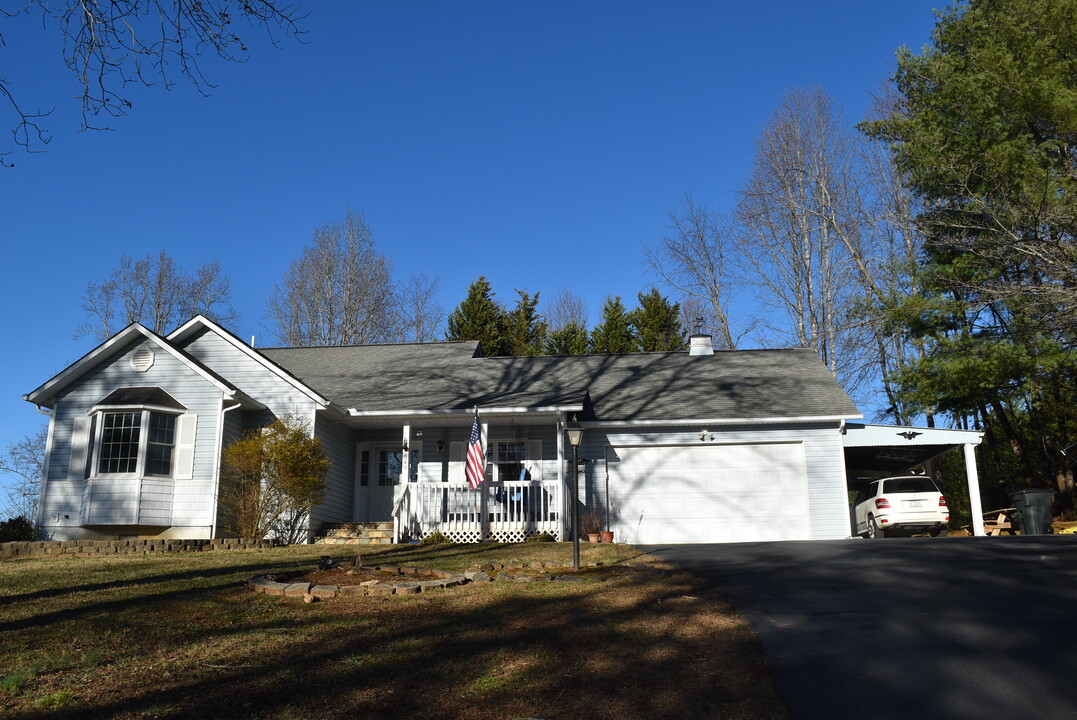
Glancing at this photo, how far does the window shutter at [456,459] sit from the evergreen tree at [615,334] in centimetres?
1467

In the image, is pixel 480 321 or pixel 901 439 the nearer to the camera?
pixel 901 439

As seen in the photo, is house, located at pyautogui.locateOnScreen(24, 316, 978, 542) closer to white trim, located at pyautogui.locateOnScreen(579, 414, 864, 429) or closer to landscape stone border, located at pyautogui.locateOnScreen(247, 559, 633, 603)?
white trim, located at pyautogui.locateOnScreen(579, 414, 864, 429)

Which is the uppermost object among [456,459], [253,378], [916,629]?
[253,378]

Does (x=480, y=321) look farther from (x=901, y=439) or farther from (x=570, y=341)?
(x=901, y=439)

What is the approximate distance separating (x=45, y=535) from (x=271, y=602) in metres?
10.3

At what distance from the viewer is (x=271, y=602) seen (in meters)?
8.76

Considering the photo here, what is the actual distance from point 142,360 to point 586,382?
9.96 meters

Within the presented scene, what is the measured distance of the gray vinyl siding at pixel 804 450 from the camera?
17.7 m

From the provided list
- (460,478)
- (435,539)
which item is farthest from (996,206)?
(435,539)

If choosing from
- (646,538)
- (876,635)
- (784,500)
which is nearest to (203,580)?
(876,635)

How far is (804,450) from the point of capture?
59.5 ft

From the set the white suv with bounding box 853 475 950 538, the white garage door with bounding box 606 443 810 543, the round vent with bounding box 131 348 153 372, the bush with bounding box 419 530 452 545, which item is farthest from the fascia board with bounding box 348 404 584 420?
the white suv with bounding box 853 475 950 538

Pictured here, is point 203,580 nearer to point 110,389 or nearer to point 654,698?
point 654,698

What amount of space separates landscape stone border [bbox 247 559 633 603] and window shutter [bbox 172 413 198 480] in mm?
7661
